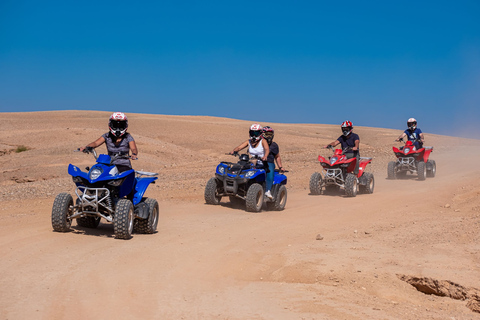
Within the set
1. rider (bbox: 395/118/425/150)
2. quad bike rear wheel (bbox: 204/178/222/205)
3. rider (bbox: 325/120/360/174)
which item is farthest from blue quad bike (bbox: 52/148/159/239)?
rider (bbox: 395/118/425/150)

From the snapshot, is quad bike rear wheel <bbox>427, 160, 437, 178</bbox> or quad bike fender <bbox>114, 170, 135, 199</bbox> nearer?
quad bike fender <bbox>114, 170, 135, 199</bbox>

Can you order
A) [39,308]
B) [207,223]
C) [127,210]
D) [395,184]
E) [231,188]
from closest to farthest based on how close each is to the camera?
1. [39,308]
2. [127,210]
3. [207,223]
4. [231,188]
5. [395,184]

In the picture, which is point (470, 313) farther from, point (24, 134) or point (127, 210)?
point (24, 134)

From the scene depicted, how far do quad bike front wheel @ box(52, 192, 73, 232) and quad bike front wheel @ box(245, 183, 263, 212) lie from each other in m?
4.74

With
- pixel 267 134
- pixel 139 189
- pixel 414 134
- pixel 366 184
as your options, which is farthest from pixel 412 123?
pixel 139 189

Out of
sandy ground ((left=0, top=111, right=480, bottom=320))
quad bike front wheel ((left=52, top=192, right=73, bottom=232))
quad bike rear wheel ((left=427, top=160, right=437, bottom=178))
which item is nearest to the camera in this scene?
sandy ground ((left=0, top=111, right=480, bottom=320))

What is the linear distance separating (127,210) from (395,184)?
43.9 feet

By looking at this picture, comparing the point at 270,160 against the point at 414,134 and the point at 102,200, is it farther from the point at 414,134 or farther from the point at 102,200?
the point at 414,134

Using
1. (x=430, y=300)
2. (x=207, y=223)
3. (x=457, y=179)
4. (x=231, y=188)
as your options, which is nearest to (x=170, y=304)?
(x=430, y=300)

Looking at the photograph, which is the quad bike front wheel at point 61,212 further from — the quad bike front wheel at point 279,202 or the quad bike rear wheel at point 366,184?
the quad bike rear wheel at point 366,184

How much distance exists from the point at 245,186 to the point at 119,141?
4326 millimetres

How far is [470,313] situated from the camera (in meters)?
6.30

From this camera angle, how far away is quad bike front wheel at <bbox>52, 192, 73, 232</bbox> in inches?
360

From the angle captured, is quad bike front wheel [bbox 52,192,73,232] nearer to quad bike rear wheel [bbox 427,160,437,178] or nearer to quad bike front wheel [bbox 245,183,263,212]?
quad bike front wheel [bbox 245,183,263,212]
